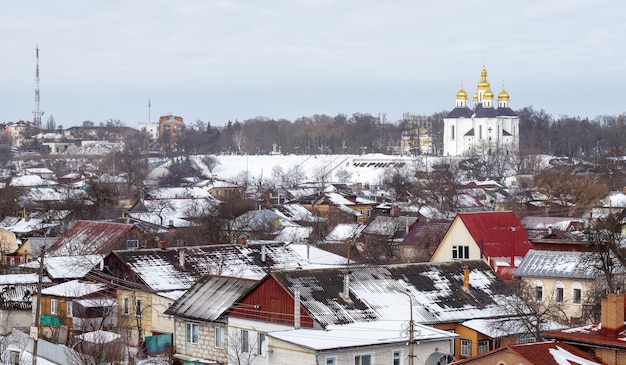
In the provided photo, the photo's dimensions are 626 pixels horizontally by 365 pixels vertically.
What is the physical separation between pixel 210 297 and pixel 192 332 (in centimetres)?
91

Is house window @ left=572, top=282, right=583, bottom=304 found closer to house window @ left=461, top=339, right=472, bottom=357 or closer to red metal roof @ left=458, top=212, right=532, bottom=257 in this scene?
house window @ left=461, top=339, right=472, bottom=357

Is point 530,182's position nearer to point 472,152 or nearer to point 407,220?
point 472,152

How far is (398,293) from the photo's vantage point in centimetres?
2867

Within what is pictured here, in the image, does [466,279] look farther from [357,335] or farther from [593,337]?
[593,337]

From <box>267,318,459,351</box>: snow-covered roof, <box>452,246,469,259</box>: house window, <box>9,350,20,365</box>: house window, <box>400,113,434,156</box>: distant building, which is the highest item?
<box>400,113,434,156</box>: distant building

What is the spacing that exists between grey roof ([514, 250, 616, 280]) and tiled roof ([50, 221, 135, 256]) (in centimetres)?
1560

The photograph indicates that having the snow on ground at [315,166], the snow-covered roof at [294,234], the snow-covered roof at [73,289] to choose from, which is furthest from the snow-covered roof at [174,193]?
A: the snow-covered roof at [73,289]

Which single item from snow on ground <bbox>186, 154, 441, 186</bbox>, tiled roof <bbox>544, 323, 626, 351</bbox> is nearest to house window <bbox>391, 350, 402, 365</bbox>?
tiled roof <bbox>544, 323, 626, 351</bbox>

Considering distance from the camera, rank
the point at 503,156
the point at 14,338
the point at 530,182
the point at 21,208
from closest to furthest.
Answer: the point at 14,338 → the point at 21,208 → the point at 530,182 → the point at 503,156

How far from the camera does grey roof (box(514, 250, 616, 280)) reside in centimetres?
3381

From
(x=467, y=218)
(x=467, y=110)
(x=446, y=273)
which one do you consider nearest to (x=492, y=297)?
(x=446, y=273)

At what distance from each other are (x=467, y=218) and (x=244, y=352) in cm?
1776

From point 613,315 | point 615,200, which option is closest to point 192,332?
point 613,315

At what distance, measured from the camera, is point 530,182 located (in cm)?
9806
